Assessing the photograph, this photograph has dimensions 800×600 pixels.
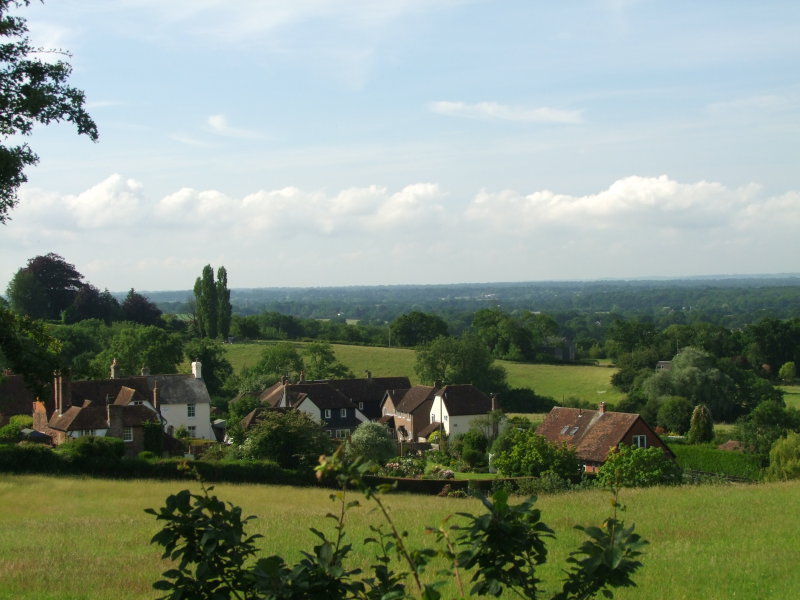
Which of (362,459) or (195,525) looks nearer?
(362,459)

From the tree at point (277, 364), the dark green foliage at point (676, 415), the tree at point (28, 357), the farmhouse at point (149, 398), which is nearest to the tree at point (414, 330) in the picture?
the tree at point (277, 364)

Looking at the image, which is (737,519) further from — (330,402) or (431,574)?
(330,402)

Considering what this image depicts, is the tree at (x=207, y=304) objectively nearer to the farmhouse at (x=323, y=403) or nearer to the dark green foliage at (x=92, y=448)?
the farmhouse at (x=323, y=403)

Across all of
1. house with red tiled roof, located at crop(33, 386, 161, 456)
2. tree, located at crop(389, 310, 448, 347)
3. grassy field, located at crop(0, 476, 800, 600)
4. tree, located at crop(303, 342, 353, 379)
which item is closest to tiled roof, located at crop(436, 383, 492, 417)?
tree, located at crop(303, 342, 353, 379)

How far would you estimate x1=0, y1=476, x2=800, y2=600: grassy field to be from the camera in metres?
16.2

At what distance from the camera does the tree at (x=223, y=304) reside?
10838 centimetres

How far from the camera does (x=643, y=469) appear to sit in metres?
37.5

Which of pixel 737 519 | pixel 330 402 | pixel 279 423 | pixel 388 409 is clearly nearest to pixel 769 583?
pixel 737 519

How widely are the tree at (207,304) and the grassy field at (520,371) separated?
3.94m

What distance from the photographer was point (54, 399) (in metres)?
55.9

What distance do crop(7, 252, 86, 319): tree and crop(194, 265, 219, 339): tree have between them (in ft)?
48.2

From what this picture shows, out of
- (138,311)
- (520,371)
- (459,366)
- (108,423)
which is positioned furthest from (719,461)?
(138,311)

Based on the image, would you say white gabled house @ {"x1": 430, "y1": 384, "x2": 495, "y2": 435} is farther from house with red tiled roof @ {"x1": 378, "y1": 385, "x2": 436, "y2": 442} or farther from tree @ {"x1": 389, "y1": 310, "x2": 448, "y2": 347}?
tree @ {"x1": 389, "y1": 310, "x2": 448, "y2": 347}

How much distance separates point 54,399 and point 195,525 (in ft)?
180
